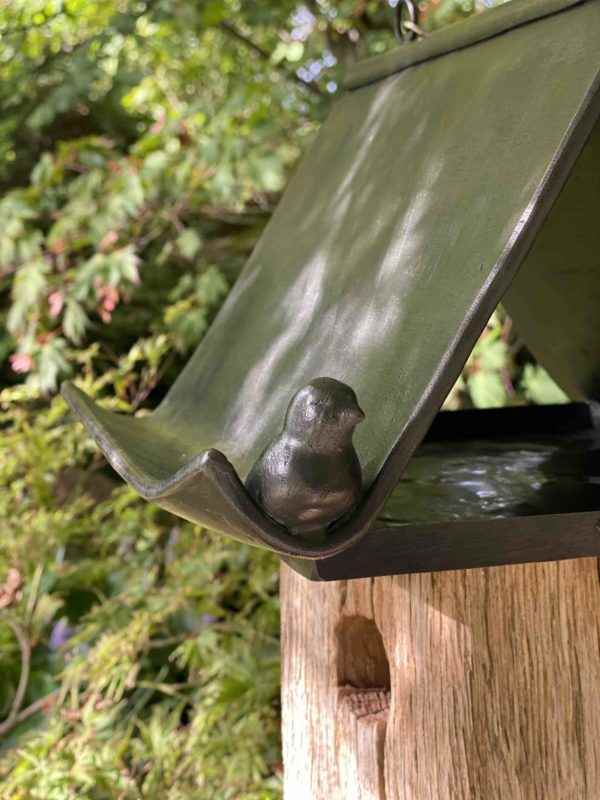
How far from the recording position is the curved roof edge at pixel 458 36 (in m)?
1.12

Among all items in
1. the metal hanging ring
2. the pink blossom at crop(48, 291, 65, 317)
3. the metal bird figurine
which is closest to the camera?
the metal bird figurine

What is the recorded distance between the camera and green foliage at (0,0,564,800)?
8.84ft

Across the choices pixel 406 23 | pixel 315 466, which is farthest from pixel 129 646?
pixel 315 466

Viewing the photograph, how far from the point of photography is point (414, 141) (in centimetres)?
125

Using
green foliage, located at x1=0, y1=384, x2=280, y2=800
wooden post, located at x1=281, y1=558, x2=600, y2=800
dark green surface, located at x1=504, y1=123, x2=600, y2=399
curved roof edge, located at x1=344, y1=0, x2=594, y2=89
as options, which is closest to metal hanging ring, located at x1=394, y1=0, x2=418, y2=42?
curved roof edge, located at x1=344, y1=0, x2=594, y2=89

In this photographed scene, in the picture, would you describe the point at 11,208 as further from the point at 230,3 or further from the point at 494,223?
the point at 494,223

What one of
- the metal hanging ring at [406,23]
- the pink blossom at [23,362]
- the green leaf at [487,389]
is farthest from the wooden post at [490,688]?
the pink blossom at [23,362]

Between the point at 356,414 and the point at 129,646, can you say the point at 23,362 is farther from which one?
the point at 356,414

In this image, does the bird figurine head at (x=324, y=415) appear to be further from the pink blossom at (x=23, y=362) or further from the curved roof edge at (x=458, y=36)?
the pink blossom at (x=23, y=362)

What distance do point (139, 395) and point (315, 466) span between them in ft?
9.27

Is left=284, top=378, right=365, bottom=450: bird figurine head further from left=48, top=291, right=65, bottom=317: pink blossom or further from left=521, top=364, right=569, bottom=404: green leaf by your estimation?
left=48, top=291, right=65, bottom=317: pink blossom

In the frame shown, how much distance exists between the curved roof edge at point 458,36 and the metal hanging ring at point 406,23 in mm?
47

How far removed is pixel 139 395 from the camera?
3607mm

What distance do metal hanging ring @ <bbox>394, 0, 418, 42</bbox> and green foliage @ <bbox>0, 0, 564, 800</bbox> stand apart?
1.45 m
